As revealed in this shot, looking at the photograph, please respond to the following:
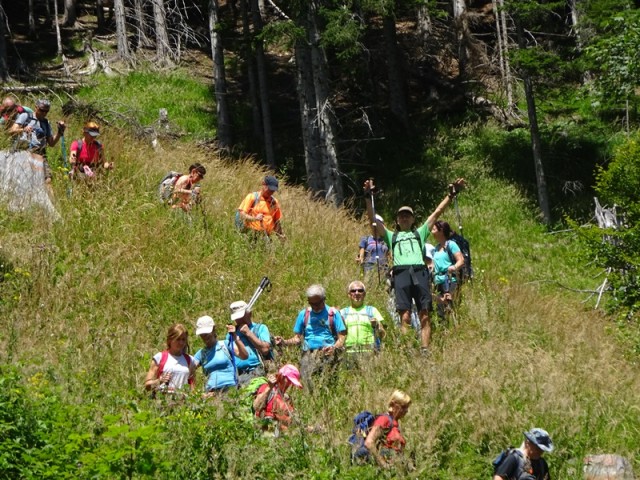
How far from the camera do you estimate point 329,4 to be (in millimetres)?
19922

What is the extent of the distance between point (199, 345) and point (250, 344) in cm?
128

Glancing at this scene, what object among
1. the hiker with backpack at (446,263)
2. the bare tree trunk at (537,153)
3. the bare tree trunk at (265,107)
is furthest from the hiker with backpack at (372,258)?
the bare tree trunk at (265,107)

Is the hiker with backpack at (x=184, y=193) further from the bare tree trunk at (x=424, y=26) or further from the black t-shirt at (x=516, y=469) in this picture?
the bare tree trunk at (x=424, y=26)

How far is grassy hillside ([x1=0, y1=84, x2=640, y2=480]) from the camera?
7.11 m

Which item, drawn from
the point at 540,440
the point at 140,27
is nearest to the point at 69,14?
the point at 140,27

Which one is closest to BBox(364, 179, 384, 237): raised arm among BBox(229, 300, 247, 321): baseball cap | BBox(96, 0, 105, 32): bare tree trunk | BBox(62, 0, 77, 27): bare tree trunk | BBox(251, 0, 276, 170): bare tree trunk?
BBox(229, 300, 247, 321): baseball cap

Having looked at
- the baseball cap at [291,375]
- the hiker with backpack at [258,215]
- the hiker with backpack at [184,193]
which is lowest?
the baseball cap at [291,375]

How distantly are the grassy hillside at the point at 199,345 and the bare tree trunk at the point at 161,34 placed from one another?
1393cm

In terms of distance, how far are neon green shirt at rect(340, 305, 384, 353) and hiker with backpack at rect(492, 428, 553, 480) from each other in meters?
2.51

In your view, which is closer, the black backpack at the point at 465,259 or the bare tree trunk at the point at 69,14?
the black backpack at the point at 465,259

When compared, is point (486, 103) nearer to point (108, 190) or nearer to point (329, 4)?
Result: point (329, 4)

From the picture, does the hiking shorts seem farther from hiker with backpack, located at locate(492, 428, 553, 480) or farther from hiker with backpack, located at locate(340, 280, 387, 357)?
hiker with backpack, located at locate(492, 428, 553, 480)

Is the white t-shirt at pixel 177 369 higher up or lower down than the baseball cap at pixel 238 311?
lower down

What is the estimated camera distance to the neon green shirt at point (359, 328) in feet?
32.8
